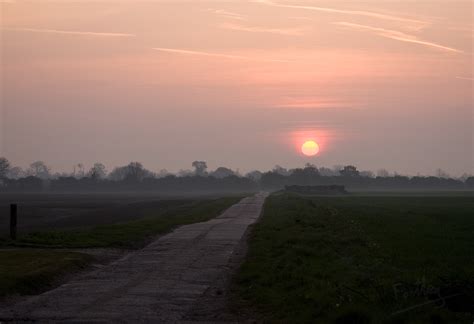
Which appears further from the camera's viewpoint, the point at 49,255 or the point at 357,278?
the point at 49,255

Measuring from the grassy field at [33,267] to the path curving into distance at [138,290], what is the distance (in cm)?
69

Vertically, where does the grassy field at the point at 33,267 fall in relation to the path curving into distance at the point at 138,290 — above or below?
above

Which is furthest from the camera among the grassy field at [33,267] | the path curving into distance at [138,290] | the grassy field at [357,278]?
the grassy field at [33,267]

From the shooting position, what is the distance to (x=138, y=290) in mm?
16875

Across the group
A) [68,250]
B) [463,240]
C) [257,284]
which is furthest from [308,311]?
[463,240]

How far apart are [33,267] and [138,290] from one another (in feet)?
15.0

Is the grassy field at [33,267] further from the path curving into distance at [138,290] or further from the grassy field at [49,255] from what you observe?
the path curving into distance at [138,290]

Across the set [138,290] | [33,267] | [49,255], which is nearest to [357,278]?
[138,290]

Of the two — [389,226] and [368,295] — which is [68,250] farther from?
[389,226]

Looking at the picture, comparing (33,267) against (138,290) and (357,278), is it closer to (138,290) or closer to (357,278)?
(138,290)

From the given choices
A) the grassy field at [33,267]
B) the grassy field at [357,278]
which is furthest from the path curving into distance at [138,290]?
the grassy field at [357,278]

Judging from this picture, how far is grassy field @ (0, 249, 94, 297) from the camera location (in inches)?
678

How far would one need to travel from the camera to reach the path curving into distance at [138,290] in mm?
13914

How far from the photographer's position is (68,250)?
25953 millimetres
